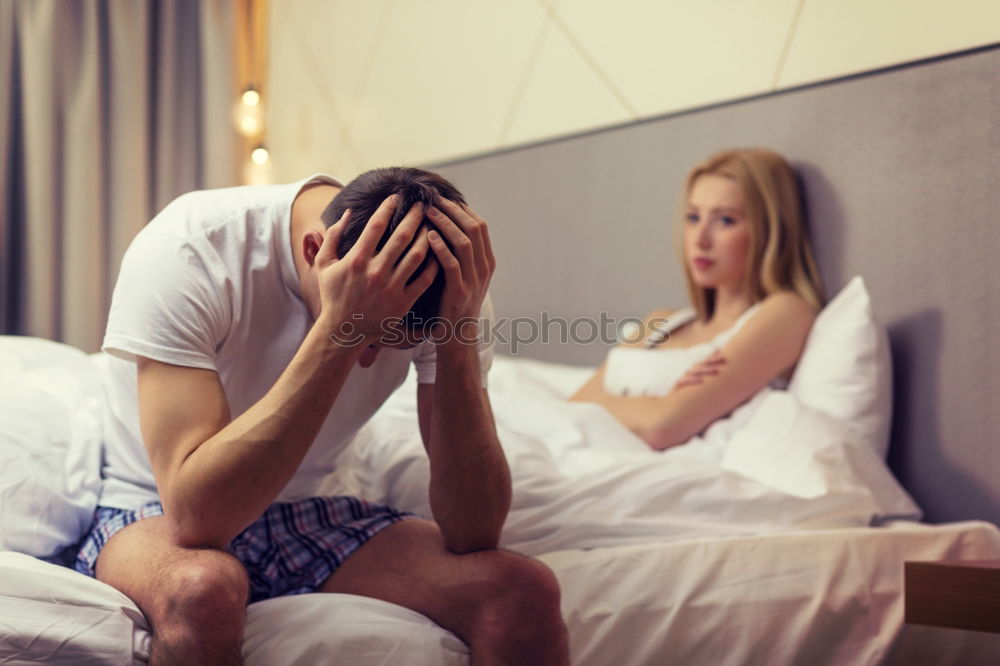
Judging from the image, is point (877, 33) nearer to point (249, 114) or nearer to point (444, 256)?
point (444, 256)

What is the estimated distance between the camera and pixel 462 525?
107 cm

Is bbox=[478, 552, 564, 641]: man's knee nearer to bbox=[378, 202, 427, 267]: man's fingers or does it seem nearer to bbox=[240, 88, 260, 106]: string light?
bbox=[378, 202, 427, 267]: man's fingers

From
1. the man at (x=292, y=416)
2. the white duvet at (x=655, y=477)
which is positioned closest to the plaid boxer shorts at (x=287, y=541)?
the man at (x=292, y=416)

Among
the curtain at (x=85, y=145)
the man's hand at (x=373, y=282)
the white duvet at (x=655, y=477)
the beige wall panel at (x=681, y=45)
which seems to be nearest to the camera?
the man's hand at (x=373, y=282)

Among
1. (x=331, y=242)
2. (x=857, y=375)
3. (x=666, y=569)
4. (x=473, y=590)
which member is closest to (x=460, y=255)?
(x=331, y=242)

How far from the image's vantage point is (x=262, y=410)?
95cm

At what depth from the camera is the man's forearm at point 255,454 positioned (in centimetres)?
92

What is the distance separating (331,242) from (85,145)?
2.31 metres

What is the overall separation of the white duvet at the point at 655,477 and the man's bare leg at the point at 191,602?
367 mm

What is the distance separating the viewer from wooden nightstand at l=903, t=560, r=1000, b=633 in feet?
3.12

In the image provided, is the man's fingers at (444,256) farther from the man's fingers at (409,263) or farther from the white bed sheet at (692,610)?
the white bed sheet at (692,610)

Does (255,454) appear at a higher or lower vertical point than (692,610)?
higher

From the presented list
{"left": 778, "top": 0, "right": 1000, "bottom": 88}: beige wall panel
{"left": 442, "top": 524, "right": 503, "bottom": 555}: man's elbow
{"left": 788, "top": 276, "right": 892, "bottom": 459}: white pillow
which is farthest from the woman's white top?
{"left": 442, "top": 524, "right": 503, "bottom": 555}: man's elbow

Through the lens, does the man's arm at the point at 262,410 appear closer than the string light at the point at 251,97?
Yes
